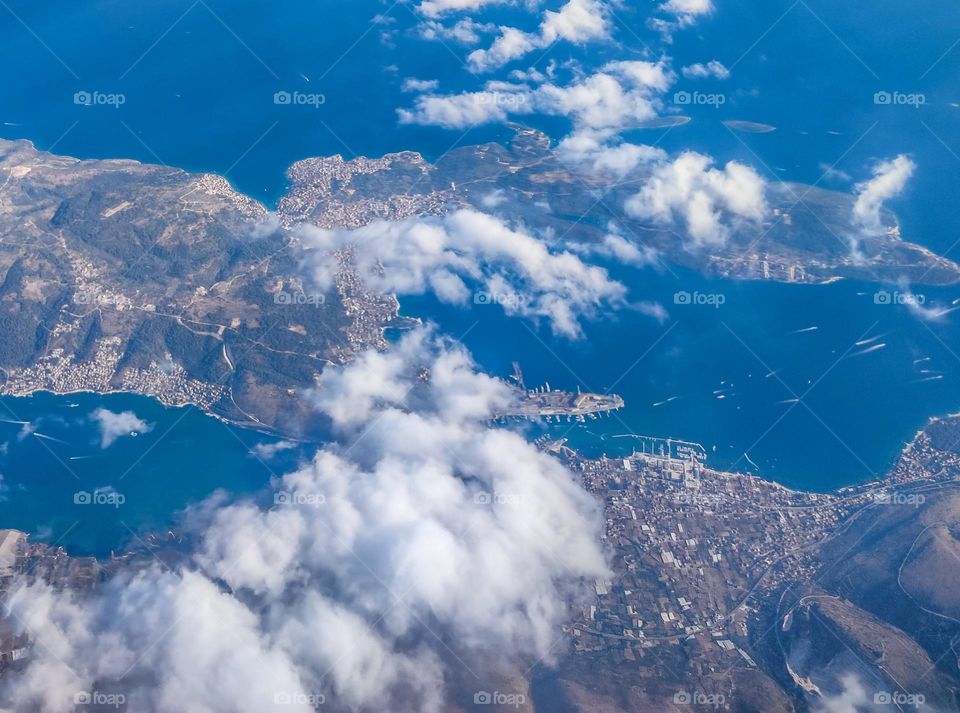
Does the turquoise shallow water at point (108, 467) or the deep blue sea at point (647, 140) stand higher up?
the deep blue sea at point (647, 140)

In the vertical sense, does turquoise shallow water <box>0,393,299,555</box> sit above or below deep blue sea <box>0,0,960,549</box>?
below

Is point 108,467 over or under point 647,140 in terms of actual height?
under

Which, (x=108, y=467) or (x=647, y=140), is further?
(x=647, y=140)

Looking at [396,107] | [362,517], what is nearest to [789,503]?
Answer: [362,517]

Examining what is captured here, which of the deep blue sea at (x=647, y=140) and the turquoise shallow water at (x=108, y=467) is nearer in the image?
the turquoise shallow water at (x=108, y=467)

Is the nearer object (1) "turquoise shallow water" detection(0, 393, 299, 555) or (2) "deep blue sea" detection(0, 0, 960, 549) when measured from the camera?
(1) "turquoise shallow water" detection(0, 393, 299, 555)

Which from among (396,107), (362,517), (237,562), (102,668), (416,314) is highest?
(396,107)

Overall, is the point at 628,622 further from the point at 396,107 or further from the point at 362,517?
the point at 396,107

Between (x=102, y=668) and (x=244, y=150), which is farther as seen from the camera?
(x=244, y=150)
